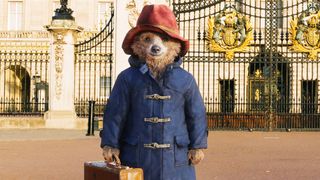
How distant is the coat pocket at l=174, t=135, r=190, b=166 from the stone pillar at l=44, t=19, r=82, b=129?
45.9 feet

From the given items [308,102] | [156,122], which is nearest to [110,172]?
[156,122]

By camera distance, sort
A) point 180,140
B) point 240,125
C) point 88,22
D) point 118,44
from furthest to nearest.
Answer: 1. point 88,22
2. point 240,125
3. point 118,44
4. point 180,140

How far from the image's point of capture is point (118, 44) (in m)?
16.9

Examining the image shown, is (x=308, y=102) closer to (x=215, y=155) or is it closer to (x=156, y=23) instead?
(x=215, y=155)

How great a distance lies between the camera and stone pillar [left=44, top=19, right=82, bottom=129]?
17812 mm

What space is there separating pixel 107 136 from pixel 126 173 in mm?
652

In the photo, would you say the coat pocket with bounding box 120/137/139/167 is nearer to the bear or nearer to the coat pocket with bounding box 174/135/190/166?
the bear

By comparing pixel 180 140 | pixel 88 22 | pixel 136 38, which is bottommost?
pixel 180 140

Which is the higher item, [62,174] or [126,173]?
[126,173]

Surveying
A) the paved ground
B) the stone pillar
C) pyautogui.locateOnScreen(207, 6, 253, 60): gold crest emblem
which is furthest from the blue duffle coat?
pyautogui.locateOnScreen(207, 6, 253, 60): gold crest emblem

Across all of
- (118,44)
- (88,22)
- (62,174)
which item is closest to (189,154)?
(62,174)

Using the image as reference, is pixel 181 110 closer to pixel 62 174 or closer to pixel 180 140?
pixel 180 140

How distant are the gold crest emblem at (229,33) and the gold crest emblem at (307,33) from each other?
4.43 feet

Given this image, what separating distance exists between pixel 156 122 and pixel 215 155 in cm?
748
